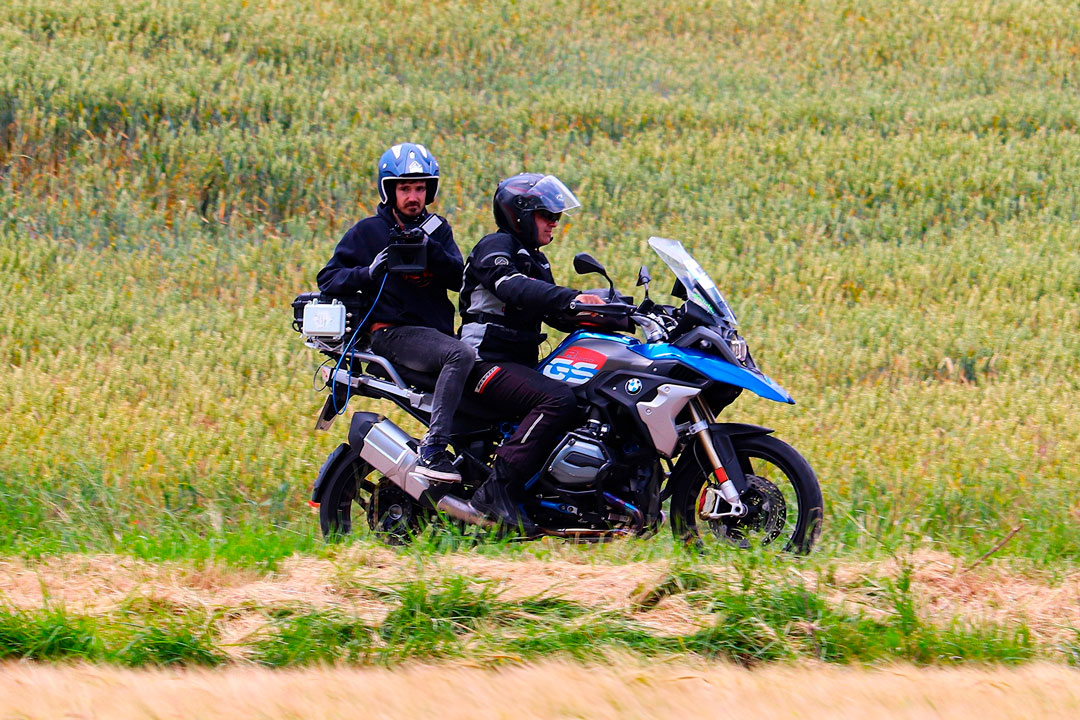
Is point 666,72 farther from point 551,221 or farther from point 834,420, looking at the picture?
point 551,221

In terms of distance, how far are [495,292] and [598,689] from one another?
307cm

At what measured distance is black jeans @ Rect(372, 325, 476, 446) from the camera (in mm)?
6527

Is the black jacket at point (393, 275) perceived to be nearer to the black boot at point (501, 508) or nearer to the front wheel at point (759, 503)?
the black boot at point (501, 508)

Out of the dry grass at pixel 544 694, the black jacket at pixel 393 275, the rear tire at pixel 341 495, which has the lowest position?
the rear tire at pixel 341 495

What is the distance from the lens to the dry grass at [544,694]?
3641mm

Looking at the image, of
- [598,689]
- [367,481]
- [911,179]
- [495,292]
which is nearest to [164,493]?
[367,481]

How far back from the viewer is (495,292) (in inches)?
255

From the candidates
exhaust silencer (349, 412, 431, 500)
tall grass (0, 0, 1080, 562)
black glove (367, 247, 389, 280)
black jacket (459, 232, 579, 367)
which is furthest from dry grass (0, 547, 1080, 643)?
black glove (367, 247, 389, 280)

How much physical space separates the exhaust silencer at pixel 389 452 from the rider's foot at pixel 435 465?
51 millimetres

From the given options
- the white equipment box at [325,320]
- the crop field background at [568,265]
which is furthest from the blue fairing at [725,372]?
the white equipment box at [325,320]

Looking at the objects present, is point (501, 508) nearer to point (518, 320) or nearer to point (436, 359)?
point (436, 359)

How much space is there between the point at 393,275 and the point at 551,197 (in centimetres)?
101

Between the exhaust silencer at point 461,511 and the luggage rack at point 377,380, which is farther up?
the luggage rack at point 377,380

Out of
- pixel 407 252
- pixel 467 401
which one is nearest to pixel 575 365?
pixel 467 401
